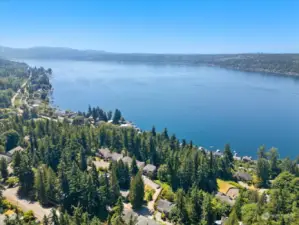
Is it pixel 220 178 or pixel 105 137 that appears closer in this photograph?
pixel 220 178

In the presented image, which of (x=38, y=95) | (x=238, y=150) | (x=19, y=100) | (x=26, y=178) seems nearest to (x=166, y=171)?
(x=26, y=178)

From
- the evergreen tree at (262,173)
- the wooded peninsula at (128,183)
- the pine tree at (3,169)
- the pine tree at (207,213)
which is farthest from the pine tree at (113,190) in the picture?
the evergreen tree at (262,173)

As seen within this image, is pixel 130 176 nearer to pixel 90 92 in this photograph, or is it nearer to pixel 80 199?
pixel 80 199

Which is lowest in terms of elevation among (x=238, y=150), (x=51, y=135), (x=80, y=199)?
(x=238, y=150)

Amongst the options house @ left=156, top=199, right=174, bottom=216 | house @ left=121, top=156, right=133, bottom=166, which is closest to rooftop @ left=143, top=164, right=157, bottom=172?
house @ left=121, top=156, right=133, bottom=166

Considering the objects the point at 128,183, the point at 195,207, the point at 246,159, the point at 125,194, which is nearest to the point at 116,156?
the point at 128,183
